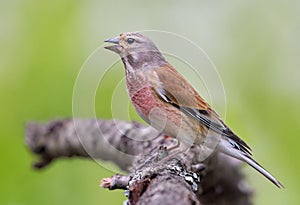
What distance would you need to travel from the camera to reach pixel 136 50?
2809 mm

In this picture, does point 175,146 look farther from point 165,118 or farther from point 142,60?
point 142,60

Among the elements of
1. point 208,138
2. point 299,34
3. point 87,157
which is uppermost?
point 299,34

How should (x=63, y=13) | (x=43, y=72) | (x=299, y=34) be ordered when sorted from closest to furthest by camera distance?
(x=43, y=72) → (x=63, y=13) → (x=299, y=34)

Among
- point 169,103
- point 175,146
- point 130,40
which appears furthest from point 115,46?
point 175,146

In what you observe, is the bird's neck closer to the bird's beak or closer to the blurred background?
the bird's beak

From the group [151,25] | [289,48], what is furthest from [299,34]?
[151,25]

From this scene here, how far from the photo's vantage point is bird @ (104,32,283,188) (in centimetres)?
274

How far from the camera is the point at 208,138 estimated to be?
2809 mm

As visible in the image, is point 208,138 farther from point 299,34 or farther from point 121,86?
point 299,34

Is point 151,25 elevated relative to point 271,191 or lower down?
elevated

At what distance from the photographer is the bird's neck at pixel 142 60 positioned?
111 inches

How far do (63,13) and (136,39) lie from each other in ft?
2.73

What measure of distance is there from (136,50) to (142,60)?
95 millimetres

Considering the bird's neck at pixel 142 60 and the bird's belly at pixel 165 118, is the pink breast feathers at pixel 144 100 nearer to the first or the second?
the bird's belly at pixel 165 118
